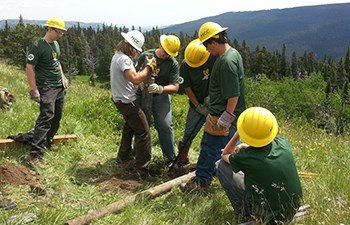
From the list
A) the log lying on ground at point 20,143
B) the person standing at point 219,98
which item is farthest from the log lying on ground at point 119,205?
the log lying on ground at point 20,143

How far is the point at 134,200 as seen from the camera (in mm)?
4270

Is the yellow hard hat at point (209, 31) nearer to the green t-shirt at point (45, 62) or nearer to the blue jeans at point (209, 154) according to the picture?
the blue jeans at point (209, 154)

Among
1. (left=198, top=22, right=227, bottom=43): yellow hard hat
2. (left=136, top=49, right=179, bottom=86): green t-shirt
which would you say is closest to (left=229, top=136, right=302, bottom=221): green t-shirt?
(left=198, top=22, right=227, bottom=43): yellow hard hat

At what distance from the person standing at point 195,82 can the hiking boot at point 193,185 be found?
1077mm

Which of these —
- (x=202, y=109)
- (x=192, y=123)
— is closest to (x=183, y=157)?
(x=192, y=123)

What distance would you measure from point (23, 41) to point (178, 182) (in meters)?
75.4

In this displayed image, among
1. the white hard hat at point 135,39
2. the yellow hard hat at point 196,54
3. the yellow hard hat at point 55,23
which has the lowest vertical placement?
the yellow hard hat at point 196,54

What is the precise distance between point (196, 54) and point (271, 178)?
228cm

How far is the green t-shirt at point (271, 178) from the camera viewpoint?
12.1ft

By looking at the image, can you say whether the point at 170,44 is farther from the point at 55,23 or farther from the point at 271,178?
the point at 271,178

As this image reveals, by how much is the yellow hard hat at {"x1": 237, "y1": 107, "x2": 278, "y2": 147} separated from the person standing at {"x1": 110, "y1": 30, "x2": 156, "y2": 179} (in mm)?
1734

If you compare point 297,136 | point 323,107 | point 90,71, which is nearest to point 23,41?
point 90,71

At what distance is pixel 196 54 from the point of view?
17.5ft

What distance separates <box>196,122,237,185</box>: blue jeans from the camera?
4723mm
